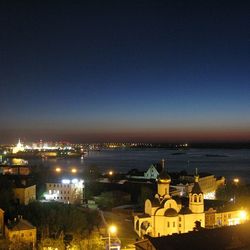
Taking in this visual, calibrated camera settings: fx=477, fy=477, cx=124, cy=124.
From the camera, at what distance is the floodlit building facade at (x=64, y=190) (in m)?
25.1

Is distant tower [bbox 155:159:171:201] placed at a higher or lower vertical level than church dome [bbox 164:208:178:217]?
higher

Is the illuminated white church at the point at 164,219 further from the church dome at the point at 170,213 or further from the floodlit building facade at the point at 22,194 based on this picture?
the floodlit building facade at the point at 22,194

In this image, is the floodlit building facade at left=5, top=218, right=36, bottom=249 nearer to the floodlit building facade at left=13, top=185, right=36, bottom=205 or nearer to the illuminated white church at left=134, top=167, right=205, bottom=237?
the illuminated white church at left=134, top=167, right=205, bottom=237

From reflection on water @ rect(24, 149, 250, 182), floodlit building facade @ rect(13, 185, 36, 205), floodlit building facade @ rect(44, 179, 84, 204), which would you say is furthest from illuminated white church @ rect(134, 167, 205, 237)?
reflection on water @ rect(24, 149, 250, 182)

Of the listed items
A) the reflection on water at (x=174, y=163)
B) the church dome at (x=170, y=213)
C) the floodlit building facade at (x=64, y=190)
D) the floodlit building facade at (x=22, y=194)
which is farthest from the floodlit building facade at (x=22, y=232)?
the reflection on water at (x=174, y=163)

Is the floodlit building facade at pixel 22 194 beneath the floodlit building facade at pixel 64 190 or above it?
above

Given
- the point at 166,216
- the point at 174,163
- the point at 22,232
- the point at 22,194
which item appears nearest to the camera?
the point at 22,232

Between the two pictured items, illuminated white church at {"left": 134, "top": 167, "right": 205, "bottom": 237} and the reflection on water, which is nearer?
illuminated white church at {"left": 134, "top": 167, "right": 205, "bottom": 237}

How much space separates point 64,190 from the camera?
86.2 feet

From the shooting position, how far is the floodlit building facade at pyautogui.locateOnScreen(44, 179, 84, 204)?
25.1 meters

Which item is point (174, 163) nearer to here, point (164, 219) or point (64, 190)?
point (64, 190)

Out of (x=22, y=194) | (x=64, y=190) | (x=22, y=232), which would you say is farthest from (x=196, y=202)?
(x=64, y=190)

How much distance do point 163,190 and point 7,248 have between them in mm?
5869

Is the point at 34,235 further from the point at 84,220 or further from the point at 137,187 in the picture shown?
the point at 137,187
